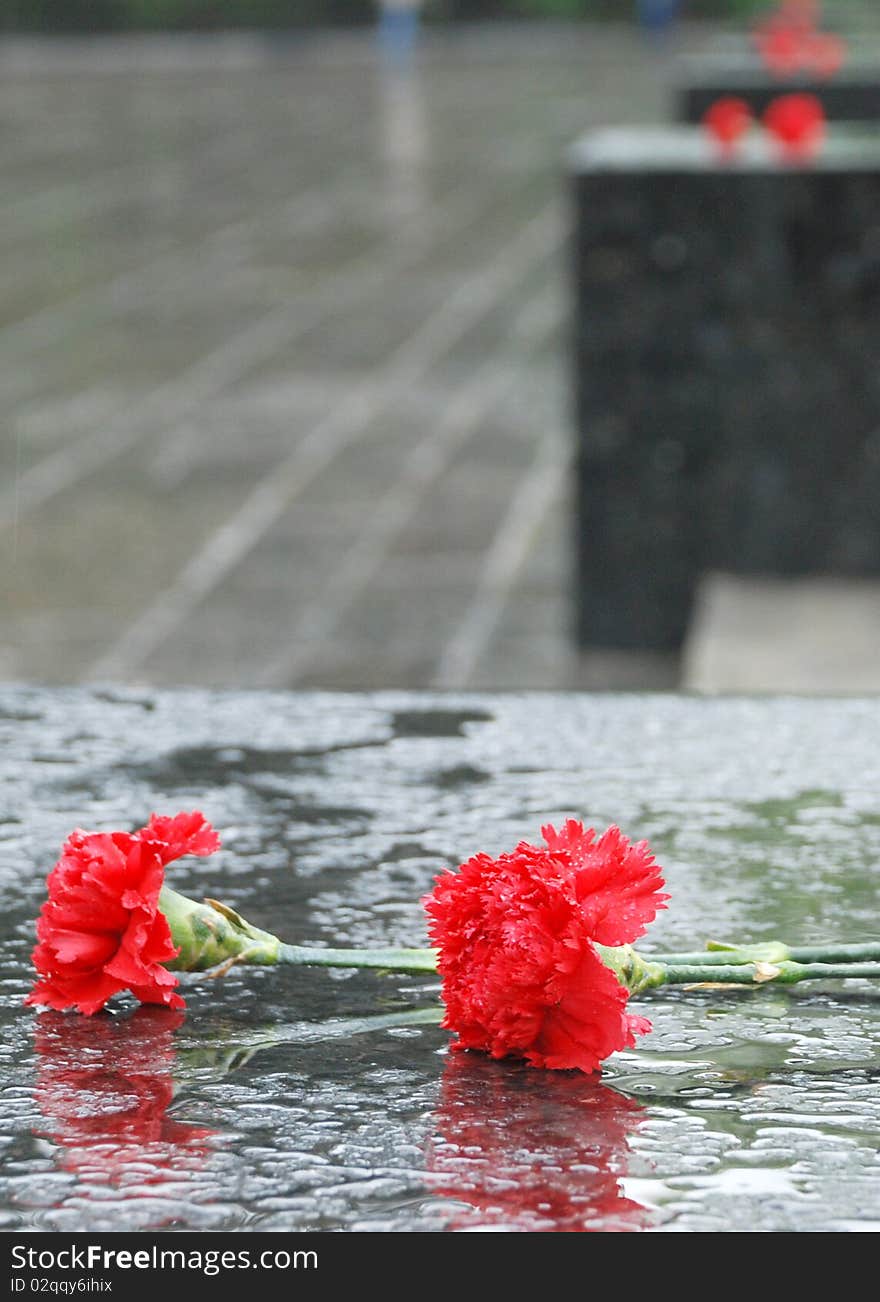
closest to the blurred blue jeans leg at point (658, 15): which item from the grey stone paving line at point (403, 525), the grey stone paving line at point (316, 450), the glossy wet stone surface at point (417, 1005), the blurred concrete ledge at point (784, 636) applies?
the grey stone paving line at point (316, 450)

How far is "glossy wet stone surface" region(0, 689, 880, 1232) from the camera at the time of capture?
88 centimetres

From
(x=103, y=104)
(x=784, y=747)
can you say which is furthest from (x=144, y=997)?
(x=103, y=104)

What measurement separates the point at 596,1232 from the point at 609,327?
12.9 ft

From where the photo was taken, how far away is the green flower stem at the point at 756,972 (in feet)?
3.34

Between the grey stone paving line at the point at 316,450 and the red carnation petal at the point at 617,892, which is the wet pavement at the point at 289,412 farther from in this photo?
the red carnation petal at the point at 617,892

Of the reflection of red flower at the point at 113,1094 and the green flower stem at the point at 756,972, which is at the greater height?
the green flower stem at the point at 756,972

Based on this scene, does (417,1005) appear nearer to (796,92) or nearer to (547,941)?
(547,941)

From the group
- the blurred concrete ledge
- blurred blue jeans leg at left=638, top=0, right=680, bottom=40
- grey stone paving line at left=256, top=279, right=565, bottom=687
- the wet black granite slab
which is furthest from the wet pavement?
blurred blue jeans leg at left=638, top=0, right=680, bottom=40

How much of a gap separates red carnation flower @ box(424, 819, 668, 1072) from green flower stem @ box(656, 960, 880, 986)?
4 cm

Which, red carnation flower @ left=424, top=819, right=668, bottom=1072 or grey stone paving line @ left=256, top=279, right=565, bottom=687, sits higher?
red carnation flower @ left=424, top=819, right=668, bottom=1072

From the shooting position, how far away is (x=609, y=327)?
15.2 feet

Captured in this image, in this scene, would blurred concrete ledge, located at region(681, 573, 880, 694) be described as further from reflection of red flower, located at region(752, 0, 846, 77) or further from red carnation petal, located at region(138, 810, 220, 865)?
reflection of red flower, located at region(752, 0, 846, 77)

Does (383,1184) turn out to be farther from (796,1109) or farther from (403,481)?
(403,481)
